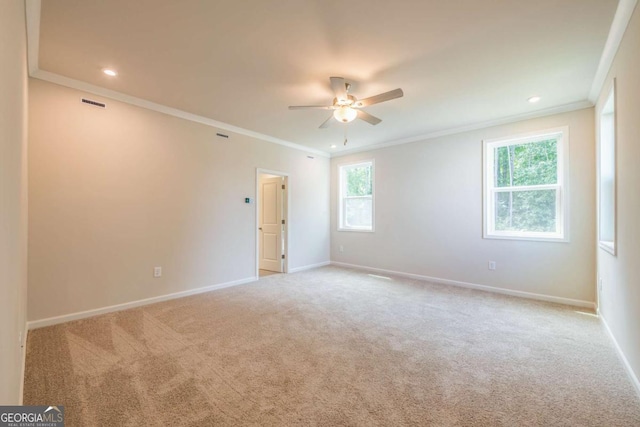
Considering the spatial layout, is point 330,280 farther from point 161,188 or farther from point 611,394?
point 611,394

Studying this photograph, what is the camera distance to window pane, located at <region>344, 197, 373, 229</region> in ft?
19.7

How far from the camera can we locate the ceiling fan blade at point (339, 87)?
272 cm

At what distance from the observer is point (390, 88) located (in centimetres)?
323

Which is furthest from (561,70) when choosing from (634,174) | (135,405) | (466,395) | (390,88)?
(135,405)

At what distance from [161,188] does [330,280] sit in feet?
10.2

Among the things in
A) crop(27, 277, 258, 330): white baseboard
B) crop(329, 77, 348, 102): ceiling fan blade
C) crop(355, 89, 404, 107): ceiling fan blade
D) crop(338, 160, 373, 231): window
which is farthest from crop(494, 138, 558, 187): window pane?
crop(27, 277, 258, 330): white baseboard

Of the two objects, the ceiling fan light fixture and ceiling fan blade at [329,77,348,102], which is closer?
ceiling fan blade at [329,77,348,102]

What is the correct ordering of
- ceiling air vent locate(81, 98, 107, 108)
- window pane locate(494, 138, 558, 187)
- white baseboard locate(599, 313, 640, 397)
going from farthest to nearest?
1. window pane locate(494, 138, 558, 187)
2. ceiling air vent locate(81, 98, 107, 108)
3. white baseboard locate(599, 313, 640, 397)

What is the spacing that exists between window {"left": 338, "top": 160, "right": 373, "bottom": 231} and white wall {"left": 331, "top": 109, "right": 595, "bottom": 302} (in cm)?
18

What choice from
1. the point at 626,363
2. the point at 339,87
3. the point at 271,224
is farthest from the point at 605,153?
the point at 271,224

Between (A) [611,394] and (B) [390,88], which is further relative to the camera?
(B) [390,88]

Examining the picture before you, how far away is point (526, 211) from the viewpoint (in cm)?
412

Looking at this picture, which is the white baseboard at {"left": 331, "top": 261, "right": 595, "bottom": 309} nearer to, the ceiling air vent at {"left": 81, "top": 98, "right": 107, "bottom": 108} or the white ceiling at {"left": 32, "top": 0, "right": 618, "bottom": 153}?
the white ceiling at {"left": 32, "top": 0, "right": 618, "bottom": 153}

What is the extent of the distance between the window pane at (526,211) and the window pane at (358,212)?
2.38 metres
